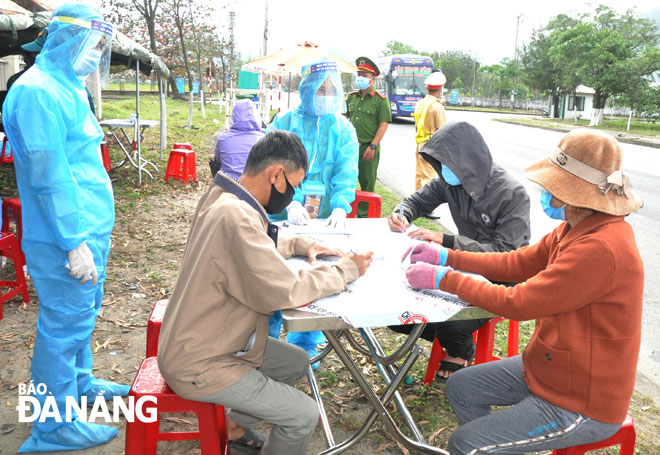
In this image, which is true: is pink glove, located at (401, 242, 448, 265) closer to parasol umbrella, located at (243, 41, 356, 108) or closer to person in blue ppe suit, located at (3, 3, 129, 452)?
person in blue ppe suit, located at (3, 3, 129, 452)

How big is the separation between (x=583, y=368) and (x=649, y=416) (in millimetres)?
1758

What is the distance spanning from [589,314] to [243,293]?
50.7 inches

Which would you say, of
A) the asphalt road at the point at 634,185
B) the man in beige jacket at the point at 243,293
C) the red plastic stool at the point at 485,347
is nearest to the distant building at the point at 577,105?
the asphalt road at the point at 634,185

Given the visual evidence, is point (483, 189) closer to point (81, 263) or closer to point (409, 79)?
point (81, 263)

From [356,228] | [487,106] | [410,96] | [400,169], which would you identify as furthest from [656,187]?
[487,106]

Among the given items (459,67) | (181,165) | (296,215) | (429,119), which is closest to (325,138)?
(296,215)

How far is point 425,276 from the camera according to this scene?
7.33 ft

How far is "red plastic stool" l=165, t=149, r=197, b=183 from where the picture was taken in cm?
977

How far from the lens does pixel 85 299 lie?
2779mm

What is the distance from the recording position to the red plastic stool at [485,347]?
10.1 feet

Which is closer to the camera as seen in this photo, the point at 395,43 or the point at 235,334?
the point at 235,334

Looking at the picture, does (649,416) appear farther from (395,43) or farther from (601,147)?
(395,43)

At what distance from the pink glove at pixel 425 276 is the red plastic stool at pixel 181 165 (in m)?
8.19

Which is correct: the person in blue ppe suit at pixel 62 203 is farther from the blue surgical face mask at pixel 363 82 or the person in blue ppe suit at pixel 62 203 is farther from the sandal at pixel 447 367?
the blue surgical face mask at pixel 363 82
